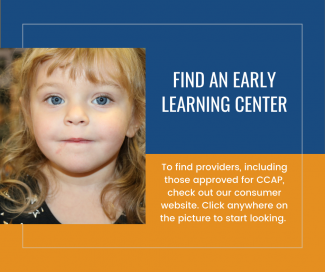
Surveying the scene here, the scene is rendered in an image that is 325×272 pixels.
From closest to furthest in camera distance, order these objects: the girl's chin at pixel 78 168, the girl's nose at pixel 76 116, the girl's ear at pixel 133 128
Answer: the girl's nose at pixel 76 116 < the girl's chin at pixel 78 168 < the girl's ear at pixel 133 128

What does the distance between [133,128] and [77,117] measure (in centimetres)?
38

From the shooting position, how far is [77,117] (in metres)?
1.84

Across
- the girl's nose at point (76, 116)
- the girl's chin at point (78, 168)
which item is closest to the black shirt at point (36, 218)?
the girl's chin at point (78, 168)

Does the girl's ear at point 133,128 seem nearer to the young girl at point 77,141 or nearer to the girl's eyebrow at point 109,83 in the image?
the young girl at point 77,141

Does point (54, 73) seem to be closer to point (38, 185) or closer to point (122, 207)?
point (38, 185)

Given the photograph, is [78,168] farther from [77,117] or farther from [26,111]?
[26,111]

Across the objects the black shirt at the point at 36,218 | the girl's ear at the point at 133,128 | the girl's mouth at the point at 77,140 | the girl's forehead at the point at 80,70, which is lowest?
the black shirt at the point at 36,218

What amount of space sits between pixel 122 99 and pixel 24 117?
65 cm

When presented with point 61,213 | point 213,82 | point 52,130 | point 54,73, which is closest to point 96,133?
point 52,130

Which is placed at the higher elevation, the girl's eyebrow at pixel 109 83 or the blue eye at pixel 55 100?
the girl's eyebrow at pixel 109 83

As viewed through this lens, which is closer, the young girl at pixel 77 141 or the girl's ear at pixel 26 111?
the young girl at pixel 77 141

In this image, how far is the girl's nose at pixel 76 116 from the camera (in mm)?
1837

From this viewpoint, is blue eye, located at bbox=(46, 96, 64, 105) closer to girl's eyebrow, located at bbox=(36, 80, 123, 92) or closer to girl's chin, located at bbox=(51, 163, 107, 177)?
girl's eyebrow, located at bbox=(36, 80, 123, 92)

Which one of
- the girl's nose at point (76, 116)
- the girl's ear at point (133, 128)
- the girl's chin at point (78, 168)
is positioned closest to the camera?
the girl's nose at point (76, 116)
